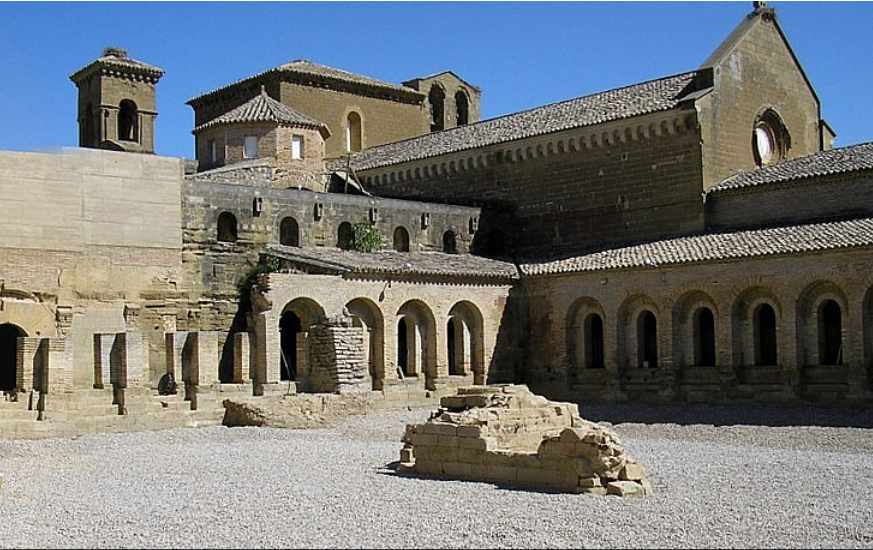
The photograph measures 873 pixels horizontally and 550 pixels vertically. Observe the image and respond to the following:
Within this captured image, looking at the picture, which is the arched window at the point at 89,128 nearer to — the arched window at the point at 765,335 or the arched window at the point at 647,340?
the arched window at the point at 647,340

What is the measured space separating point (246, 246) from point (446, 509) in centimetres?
1839

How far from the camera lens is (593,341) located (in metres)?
32.6

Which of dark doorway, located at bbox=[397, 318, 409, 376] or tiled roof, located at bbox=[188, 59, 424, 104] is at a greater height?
tiled roof, located at bbox=[188, 59, 424, 104]

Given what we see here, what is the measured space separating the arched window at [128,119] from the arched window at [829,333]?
29.9 meters

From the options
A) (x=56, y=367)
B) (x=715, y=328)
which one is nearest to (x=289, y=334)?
(x=56, y=367)

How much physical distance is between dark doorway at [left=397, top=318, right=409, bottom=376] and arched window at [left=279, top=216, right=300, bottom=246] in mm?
3760

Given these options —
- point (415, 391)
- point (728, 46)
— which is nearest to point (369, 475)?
point (415, 391)

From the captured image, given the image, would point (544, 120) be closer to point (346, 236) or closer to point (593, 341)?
point (346, 236)

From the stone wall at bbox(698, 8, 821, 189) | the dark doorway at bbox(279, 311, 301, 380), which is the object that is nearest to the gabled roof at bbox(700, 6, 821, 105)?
the stone wall at bbox(698, 8, 821, 189)

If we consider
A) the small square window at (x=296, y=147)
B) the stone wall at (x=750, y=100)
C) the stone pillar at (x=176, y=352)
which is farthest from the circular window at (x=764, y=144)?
the stone pillar at (x=176, y=352)

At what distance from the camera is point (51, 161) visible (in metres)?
27.7

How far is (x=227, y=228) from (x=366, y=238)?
4.50m

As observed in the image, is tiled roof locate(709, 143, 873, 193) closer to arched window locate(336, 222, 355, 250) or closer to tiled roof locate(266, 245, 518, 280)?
tiled roof locate(266, 245, 518, 280)

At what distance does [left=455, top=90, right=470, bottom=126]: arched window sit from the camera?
5200 centimetres
